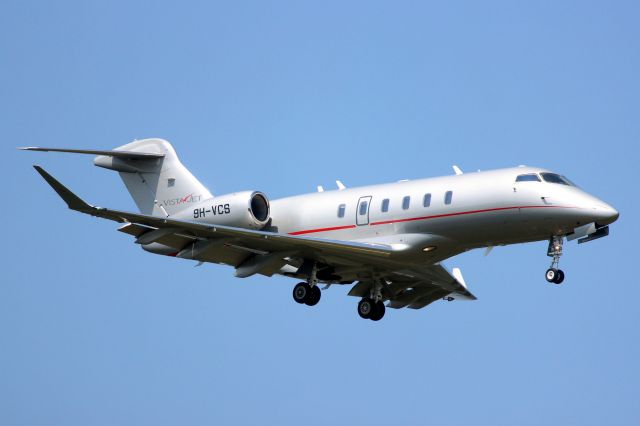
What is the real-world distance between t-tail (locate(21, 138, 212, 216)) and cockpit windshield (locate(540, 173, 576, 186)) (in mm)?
8841

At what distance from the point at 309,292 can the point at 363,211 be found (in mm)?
2217

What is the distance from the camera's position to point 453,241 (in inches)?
1056

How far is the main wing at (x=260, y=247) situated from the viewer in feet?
87.2

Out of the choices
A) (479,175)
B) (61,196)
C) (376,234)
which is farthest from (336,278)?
(61,196)

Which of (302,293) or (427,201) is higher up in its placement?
(427,201)

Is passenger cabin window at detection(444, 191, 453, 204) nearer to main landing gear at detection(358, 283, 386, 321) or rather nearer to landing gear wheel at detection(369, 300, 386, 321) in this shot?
main landing gear at detection(358, 283, 386, 321)

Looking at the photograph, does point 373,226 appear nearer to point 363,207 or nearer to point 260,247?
point 363,207

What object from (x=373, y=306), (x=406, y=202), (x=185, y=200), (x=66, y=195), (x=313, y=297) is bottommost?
(x=313, y=297)

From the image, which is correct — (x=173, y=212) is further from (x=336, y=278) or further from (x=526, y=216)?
(x=526, y=216)

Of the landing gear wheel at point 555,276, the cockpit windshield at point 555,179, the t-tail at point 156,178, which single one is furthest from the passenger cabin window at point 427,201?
the t-tail at point 156,178

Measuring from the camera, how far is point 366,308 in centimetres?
3006

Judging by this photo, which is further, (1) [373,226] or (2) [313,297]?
(2) [313,297]

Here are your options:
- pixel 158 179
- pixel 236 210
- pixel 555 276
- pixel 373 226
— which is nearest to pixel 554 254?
pixel 555 276

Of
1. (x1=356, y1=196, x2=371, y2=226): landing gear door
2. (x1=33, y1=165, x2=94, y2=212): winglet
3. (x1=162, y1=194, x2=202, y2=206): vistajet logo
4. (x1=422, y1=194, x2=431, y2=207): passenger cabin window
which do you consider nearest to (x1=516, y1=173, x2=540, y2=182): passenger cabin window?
(x1=422, y1=194, x2=431, y2=207): passenger cabin window
